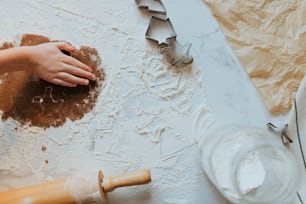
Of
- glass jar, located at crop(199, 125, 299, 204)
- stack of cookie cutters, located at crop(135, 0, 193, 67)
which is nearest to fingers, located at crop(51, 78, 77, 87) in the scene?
stack of cookie cutters, located at crop(135, 0, 193, 67)

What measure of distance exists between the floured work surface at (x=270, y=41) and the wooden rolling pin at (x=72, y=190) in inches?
12.7

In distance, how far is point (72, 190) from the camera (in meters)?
0.88

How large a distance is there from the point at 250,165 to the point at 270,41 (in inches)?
11.4

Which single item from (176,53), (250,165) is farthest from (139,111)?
(250,165)

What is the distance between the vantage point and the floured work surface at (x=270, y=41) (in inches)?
38.8

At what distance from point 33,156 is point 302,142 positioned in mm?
537

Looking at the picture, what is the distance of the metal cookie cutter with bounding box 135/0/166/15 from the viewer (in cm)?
104

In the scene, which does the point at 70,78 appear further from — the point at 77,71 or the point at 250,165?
the point at 250,165

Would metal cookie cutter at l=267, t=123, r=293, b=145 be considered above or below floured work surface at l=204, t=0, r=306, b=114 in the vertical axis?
below

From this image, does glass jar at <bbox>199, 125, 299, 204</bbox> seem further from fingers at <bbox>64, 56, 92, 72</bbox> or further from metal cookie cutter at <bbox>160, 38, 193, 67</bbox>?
fingers at <bbox>64, 56, 92, 72</bbox>

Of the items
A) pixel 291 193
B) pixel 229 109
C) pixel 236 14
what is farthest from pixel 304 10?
pixel 291 193

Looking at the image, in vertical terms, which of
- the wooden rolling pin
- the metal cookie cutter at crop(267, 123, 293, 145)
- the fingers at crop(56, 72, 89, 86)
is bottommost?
the wooden rolling pin

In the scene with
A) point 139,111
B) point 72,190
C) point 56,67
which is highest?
point 56,67

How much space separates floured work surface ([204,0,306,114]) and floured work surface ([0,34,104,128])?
1.02 feet
